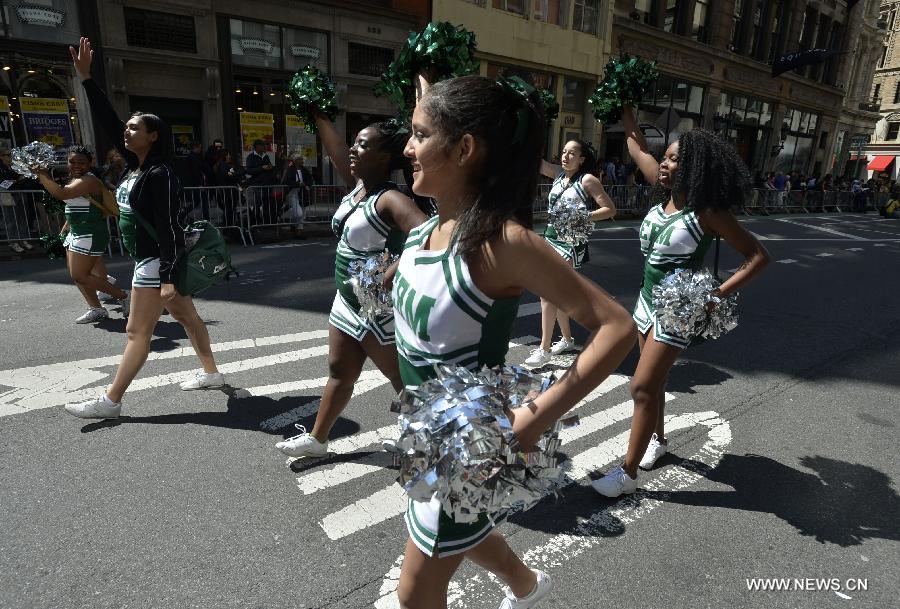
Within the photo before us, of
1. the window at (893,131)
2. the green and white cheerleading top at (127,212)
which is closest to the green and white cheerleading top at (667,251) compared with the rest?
the green and white cheerleading top at (127,212)

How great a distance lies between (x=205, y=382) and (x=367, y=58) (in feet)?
50.2

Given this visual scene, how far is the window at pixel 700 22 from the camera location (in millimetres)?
26797

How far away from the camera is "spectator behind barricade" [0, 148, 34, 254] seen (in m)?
9.52

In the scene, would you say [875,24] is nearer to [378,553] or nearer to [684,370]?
[684,370]

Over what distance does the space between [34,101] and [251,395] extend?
A: 12479 millimetres

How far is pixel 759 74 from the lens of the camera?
3073 centimetres

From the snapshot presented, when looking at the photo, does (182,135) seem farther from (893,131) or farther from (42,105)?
(893,131)

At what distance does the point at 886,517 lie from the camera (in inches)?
124

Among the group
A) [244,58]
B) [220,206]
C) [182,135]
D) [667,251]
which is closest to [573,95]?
[244,58]

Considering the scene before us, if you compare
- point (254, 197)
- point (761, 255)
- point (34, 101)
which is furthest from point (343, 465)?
point (34, 101)

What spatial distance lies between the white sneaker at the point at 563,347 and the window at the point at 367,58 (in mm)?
13835

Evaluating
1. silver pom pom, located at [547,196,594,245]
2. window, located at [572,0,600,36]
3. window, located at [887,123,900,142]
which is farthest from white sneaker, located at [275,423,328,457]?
window, located at [887,123,900,142]

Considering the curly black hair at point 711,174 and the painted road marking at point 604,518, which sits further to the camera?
the curly black hair at point 711,174

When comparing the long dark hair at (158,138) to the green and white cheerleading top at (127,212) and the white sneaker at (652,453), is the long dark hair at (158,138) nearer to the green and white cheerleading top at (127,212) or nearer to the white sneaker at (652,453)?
the green and white cheerleading top at (127,212)
